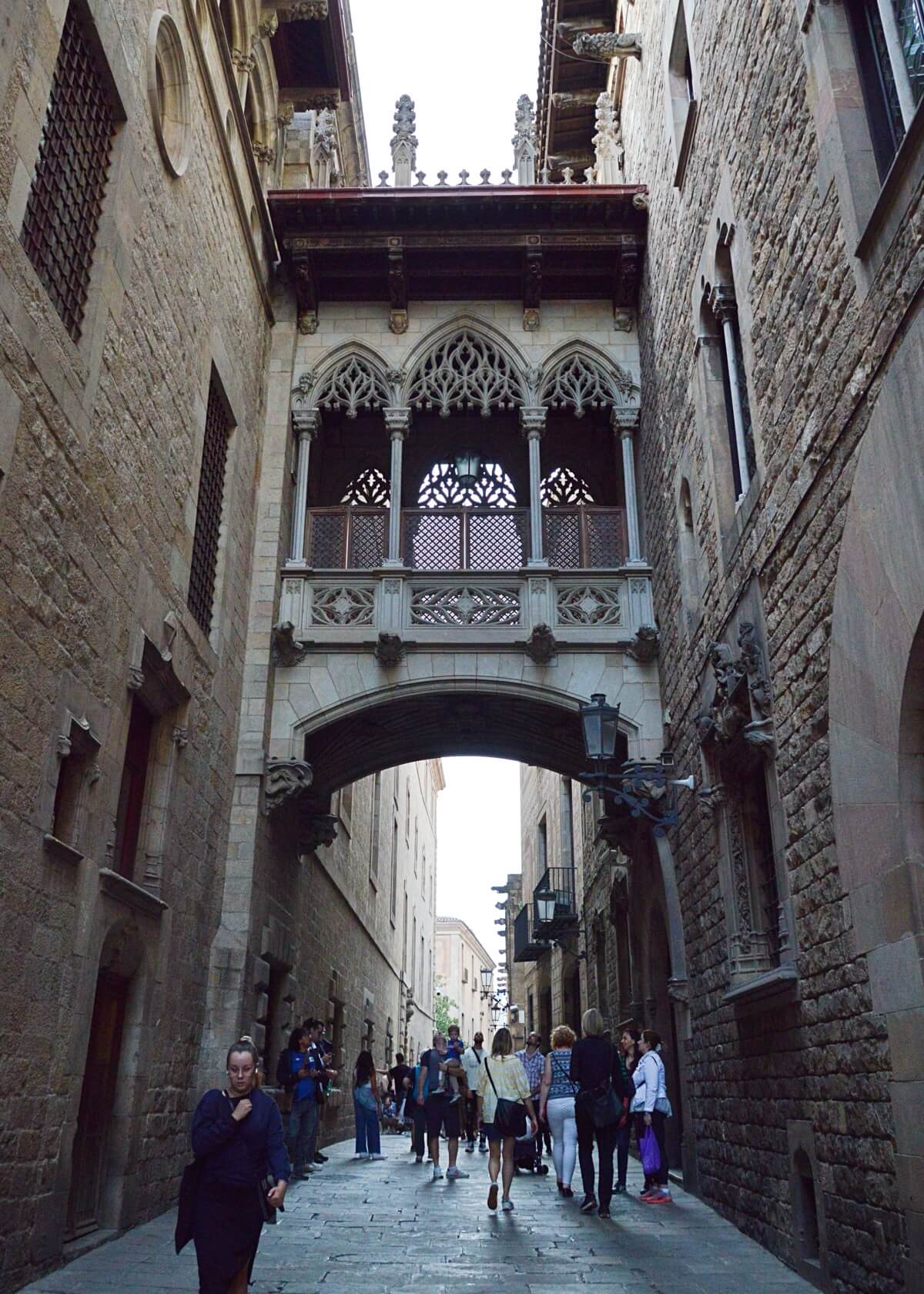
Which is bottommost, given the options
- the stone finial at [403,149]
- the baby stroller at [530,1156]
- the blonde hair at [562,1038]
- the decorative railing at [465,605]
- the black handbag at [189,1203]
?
the baby stroller at [530,1156]

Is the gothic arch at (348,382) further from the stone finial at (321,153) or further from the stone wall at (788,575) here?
the stone wall at (788,575)

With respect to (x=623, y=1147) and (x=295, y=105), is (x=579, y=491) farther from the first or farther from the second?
(x=623, y=1147)

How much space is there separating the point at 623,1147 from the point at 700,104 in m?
8.89

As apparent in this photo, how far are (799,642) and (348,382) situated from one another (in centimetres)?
769

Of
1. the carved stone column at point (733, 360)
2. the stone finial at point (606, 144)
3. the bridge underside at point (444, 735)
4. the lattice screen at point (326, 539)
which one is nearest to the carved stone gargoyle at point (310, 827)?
the bridge underside at point (444, 735)

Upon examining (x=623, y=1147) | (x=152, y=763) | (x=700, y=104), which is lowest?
(x=623, y=1147)

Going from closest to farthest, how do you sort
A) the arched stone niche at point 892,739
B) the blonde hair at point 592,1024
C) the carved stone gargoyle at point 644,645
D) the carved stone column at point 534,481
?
1. the arched stone niche at point 892,739
2. the blonde hair at point 592,1024
3. the carved stone gargoyle at point 644,645
4. the carved stone column at point 534,481

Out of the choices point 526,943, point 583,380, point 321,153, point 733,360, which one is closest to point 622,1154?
point 733,360

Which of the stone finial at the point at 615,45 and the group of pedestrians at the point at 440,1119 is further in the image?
the stone finial at the point at 615,45

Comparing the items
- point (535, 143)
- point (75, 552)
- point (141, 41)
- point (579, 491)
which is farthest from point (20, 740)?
point (535, 143)

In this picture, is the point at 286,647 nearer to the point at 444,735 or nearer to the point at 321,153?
the point at 444,735

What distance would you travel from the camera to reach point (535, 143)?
17078 millimetres

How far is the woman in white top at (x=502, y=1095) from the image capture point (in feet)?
26.0

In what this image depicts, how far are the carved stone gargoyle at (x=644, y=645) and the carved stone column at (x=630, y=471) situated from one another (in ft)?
2.81
